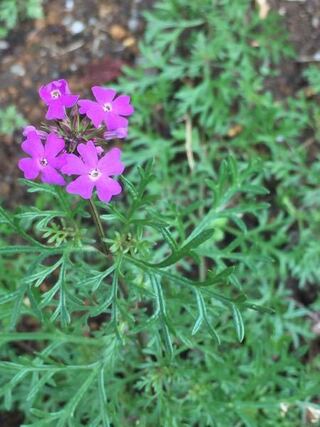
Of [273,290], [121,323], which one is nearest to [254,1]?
[273,290]

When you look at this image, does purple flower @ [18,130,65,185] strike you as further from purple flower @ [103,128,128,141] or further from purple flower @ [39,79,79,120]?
purple flower @ [103,128,128,141]

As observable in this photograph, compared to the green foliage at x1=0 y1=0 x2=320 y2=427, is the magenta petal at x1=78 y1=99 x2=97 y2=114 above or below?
above

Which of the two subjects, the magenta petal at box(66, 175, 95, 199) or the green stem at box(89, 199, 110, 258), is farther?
the green stem at box(89, 199, 110, 258)

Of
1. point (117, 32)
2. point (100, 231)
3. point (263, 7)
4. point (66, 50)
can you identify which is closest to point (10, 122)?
point (66, 50)

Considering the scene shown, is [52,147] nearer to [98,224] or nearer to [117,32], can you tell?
[98,224]

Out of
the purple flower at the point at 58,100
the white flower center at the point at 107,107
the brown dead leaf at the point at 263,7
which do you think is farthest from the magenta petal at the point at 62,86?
the brown dead leaf at the point at 263,7

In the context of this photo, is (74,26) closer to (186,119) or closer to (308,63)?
(186,119)

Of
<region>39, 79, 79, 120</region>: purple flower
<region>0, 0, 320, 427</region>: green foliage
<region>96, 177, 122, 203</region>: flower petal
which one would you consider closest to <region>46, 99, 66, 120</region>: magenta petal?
<region>39, 79, 79, 120</region>: purple flower
